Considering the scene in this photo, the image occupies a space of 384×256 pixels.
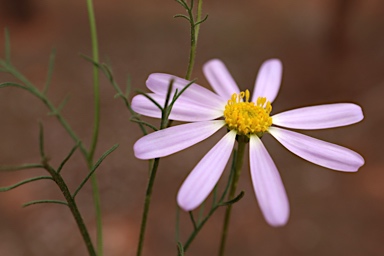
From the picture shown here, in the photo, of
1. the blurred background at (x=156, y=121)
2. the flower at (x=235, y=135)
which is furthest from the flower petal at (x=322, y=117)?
the blurred background at (x=156, y=121)

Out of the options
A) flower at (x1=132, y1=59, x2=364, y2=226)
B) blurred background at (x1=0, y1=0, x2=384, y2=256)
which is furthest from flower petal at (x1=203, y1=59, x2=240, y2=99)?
blurred background at (x1=0, y1=0, x2=384, y2=256)

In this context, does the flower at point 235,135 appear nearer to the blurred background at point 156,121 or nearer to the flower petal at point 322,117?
the flower petal at point 322,117

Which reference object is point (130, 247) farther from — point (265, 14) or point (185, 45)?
point (265, 14)

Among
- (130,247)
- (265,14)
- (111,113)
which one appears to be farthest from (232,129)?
(265,14)

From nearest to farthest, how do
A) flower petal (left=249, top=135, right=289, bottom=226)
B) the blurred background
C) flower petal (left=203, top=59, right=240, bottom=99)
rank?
flower petal (left=249, top=135, right=289, bottom=226)
flower petal (left=203, top=59, right=240, bottom=99)
the blurred background

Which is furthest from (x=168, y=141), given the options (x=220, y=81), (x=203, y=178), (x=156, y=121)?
(x=156, y=121)

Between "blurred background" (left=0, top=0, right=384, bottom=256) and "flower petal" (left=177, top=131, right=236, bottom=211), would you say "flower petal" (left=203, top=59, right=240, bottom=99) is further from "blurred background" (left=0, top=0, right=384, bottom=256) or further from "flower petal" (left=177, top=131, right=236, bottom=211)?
"blurred background" (left=0, top=0, right=384, bottom=256)
